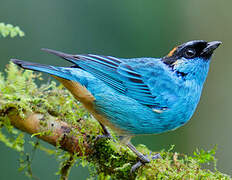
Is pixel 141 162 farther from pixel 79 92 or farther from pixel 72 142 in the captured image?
pixel 79 92

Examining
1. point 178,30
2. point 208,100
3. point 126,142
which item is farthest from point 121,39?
point 126,142

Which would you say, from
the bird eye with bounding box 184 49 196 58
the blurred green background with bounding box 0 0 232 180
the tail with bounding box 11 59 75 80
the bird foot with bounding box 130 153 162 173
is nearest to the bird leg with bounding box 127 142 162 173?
the bird foot with bounding box 130 153 162 173

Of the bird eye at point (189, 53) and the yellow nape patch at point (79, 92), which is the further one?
the bird eye at point (189, 53)

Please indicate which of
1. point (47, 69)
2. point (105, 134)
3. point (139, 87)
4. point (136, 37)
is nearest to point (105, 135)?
point (105, 134)

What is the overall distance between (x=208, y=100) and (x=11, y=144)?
5844 millimetres

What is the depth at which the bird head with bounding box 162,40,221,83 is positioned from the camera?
12.7 feet

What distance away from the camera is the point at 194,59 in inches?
154

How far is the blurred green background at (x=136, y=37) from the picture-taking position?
6.47 metres

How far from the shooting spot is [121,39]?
7.21 metres

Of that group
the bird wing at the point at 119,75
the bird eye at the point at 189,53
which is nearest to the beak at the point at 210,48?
the bird eye at the point at 189,53

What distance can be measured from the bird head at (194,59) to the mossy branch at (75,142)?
107cm

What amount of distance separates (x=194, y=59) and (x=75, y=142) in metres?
1.72

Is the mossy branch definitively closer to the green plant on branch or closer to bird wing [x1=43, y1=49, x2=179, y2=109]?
the green plant on branch

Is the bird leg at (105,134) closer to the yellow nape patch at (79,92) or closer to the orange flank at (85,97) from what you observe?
the orange flank at (85,97)
